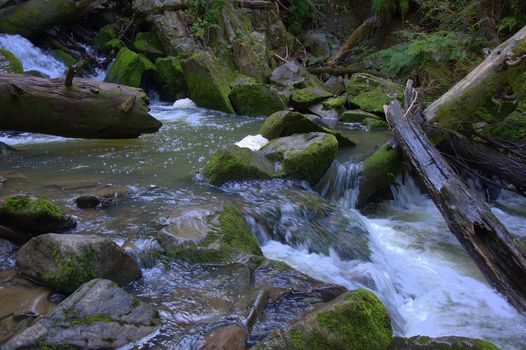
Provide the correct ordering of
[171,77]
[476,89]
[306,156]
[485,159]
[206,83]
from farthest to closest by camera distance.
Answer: [171,77] < [206,83] < [485,159] < [476,89] < [306,156]

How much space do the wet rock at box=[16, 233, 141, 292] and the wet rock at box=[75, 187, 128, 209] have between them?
4.61ft

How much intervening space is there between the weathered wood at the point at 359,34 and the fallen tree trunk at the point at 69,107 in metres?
10.8

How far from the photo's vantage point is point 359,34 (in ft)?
54.9

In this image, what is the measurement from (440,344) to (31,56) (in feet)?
41.4

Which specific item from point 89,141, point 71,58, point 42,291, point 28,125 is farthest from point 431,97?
point 71,58

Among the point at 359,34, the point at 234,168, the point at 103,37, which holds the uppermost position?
the point at 359,34

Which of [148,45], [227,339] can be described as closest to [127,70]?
[148,45]

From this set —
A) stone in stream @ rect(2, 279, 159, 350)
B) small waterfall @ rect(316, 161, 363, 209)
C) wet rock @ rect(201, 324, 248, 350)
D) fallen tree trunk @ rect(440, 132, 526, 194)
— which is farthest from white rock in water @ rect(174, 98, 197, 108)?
wet rock @ rect(201, 324, 248, 350)

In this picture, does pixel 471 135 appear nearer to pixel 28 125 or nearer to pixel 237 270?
pixel 237 270

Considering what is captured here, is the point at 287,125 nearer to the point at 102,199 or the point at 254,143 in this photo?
the point at 254,143

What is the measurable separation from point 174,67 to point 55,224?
942 cm

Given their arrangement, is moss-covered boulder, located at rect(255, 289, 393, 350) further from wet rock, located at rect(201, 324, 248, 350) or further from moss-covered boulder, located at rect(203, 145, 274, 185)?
moss-covered boulder, located at rect(203, 145, 274, 185)

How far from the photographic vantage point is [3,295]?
3227 mm

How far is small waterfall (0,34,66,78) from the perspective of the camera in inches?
480
